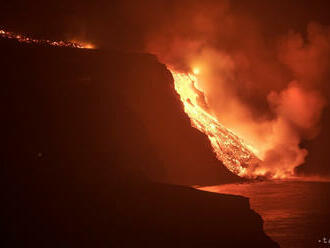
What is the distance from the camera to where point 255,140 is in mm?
61500

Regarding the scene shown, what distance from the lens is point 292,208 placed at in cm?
3228

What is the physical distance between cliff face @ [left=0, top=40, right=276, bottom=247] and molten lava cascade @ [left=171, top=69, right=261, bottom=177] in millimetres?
2356

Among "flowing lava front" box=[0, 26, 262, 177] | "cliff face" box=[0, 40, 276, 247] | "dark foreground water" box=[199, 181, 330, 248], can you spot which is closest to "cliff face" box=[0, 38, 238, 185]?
"cliff face" box=[0, 40, 276, 247]

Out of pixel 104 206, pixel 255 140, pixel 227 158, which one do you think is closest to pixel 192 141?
pixel 227 158

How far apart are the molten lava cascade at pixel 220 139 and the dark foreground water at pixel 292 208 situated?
4.54m

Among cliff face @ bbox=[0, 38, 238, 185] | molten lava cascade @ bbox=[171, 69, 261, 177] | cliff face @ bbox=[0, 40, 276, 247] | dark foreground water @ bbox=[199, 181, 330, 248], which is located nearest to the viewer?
cliff face @ bbox=[0, 40, 276, 247]

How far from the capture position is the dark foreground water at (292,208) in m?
24.0

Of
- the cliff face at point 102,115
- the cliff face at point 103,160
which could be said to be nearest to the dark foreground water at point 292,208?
the cliff face at point 103,160

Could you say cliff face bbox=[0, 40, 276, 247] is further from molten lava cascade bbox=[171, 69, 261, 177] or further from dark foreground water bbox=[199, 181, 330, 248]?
molten lava cascade bbox=[171, 69, 261, 177]

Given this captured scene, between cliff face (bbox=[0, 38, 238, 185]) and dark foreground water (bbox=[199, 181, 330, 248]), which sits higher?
cliff face (bbox=[0, 38, 238, 185])

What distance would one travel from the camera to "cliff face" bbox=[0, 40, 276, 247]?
22.1 metres

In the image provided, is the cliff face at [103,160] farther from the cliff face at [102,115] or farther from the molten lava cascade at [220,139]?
the molten lava cascade at [220,139]

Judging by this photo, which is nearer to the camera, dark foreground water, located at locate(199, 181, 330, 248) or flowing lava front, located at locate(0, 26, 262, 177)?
dark foreground water, located at locate(199, 181, 330, 248)

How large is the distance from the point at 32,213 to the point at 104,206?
4.12 m
